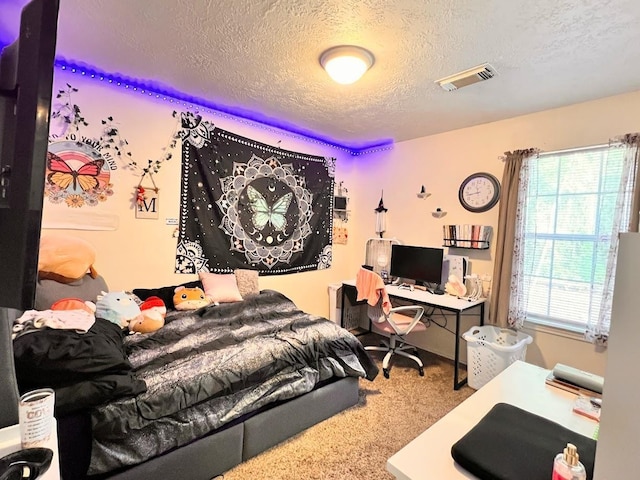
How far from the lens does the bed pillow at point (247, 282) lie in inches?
117

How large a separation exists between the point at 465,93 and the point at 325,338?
2.10 meters

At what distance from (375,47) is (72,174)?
7.35 ft

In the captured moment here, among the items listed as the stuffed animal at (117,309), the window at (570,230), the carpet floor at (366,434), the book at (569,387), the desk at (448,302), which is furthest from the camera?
the desk at (448,302)

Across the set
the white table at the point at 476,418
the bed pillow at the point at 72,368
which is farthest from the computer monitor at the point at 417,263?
the bed pillow at the point at 72,368

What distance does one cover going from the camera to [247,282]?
3004 mm

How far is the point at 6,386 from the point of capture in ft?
2.82

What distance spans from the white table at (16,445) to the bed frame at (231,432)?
49 mm

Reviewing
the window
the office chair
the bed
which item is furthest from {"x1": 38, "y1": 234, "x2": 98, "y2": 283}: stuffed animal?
the window

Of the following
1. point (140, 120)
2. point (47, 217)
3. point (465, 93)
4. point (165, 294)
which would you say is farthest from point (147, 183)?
point (465, 93)

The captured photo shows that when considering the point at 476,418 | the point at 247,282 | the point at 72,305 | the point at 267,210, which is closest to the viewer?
the point at 476,418

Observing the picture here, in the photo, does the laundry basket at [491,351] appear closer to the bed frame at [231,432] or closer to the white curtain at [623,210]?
the white curtain at [623,210]

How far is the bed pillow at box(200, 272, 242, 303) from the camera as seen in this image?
8.91 feet

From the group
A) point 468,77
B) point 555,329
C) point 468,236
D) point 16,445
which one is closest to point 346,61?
point 468,77

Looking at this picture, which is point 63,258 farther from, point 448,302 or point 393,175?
point 393,175
